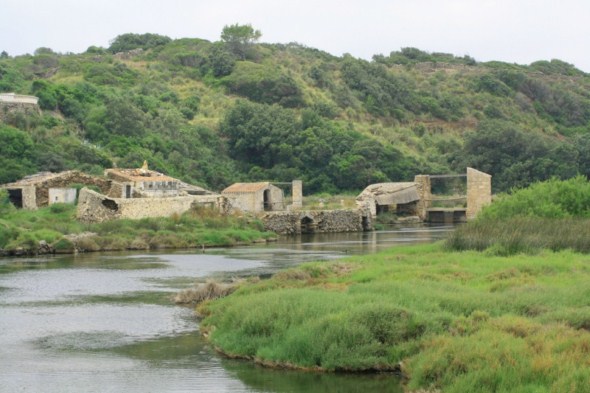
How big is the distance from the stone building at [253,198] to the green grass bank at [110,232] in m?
7.35

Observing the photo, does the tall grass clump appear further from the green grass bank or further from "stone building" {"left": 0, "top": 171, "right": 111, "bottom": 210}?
"stone building" {"left": 0, "top": 171, "right": 111, "bottom": 210}

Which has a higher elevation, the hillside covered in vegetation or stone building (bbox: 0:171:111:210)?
the hillside covered in vegetation

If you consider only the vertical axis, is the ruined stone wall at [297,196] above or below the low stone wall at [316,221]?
above

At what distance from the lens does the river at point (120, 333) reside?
21.7 m

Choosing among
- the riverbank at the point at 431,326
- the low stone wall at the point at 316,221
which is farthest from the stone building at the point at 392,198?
the riverbank at the point at 431,326

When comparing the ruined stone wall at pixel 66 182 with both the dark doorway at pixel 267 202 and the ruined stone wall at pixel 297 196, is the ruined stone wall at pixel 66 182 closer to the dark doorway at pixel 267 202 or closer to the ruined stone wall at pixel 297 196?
the dark doorway at pixel 267 202

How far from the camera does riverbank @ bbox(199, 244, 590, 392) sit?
62.8 ft

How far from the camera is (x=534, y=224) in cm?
4031

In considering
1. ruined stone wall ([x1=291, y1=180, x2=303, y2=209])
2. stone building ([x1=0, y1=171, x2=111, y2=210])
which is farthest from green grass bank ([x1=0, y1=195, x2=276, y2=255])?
ruined stone wall ([x1=291, y1=180, x2=303, y2=209])

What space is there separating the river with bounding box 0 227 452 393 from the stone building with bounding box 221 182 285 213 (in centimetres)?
2287

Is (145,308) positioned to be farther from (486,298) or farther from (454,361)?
(454,361)

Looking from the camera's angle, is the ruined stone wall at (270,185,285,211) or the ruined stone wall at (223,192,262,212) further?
the ruined stone wall at (270,185,285,211)

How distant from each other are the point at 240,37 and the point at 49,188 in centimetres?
7932

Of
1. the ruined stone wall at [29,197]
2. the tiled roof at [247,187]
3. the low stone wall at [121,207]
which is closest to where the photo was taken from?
the low stone wall at [121,207]
